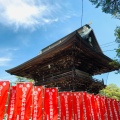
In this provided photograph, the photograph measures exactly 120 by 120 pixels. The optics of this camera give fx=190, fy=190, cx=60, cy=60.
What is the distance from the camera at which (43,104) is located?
396 inches

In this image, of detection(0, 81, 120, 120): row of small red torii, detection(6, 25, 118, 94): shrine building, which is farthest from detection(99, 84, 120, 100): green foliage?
detection(0, 81, 120, 120): row of small red torii

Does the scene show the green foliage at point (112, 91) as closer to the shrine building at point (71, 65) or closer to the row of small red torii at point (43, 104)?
the shrine building at point (71, 65)

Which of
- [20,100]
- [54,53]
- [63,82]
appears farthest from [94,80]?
[20,100]

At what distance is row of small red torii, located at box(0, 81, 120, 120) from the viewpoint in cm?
904

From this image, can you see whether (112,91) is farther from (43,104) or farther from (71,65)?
(43,104)

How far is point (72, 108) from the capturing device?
37.6 ft

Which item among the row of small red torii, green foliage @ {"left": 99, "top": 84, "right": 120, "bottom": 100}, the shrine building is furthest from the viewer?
green foliage @ {"left": 99, "top": 84, "right": 120, "bottom": 100}

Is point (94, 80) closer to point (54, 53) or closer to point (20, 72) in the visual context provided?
point (54, 53)

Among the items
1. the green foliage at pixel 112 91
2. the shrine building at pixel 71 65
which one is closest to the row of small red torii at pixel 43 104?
the shrine building at pixel 71 65

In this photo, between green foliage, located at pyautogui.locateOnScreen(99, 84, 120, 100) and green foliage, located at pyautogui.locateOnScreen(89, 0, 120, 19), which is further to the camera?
green foliage, located at pyautogui.locateOnScreen(99, 84, 120, 100)

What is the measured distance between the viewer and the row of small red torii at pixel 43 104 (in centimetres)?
904

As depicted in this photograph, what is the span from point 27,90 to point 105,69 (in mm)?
9852

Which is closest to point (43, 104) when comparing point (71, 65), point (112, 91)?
point (71, 65)

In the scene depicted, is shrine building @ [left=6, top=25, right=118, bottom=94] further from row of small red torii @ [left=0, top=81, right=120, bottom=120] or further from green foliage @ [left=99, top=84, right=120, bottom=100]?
green foliage @ [left=99, top=84, right=120, bottom=100]
